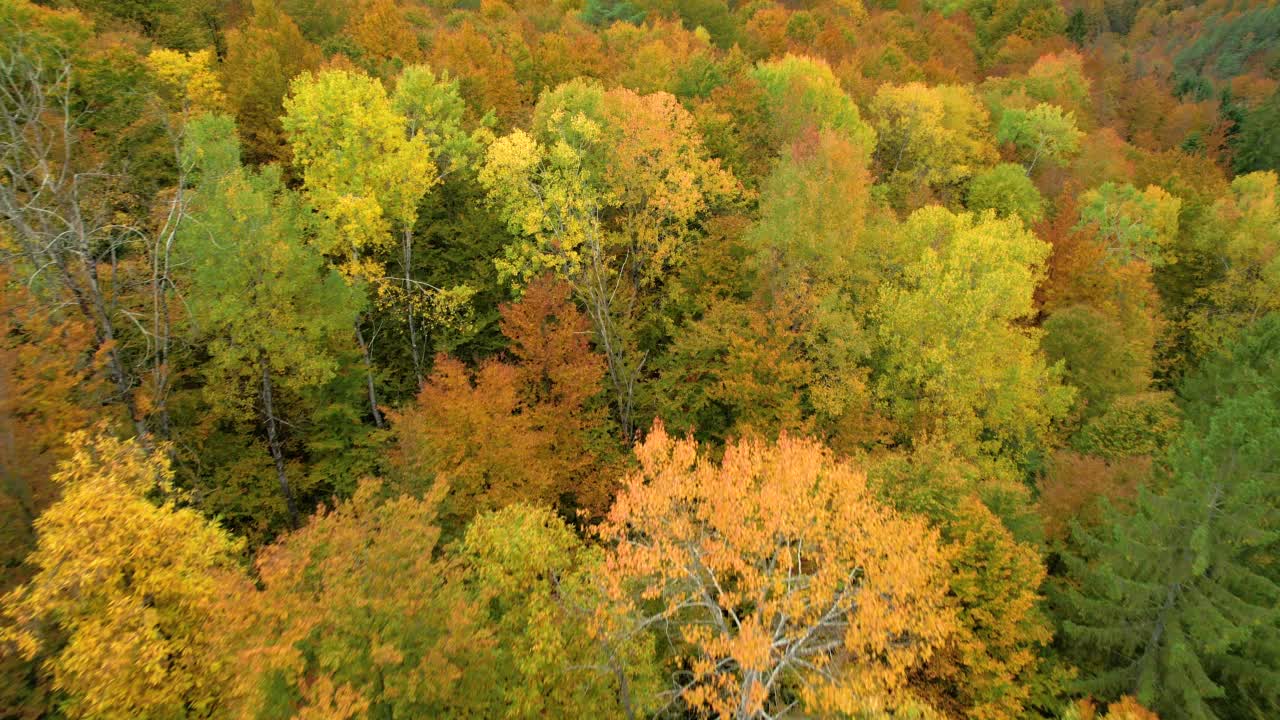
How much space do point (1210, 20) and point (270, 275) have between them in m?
170

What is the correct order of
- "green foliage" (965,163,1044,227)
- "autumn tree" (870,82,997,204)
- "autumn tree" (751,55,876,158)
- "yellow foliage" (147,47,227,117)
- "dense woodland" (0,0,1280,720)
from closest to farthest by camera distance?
"dense woodland" (0,0,1280,720), "yellow foliage" (147,47,227,117), "autumn tree" (751,55,876,158), "green foliage" (965,163,1044,227), "autumn tree" (870,82,997,204)

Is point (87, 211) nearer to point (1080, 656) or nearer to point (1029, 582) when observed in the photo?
point (1029, 582)

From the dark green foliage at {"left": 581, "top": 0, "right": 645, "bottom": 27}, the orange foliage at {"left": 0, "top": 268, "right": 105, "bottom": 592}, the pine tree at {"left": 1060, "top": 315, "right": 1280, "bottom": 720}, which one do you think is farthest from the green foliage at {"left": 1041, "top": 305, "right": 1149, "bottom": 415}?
the dark green foliage at {"left": 581, "top": 0, "right": 645, "bottom": 27}

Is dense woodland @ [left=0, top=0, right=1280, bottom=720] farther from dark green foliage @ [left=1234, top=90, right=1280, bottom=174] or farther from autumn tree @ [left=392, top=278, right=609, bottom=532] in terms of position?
dark green foliage @ [left=1234, top=90, right=1280, bottom=174]

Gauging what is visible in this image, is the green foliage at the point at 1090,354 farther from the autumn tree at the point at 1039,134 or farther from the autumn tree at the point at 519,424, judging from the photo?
the autumn tree at the point at 519,424

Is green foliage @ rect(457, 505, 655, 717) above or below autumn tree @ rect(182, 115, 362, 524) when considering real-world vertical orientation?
below

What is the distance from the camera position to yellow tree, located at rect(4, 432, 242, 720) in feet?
34.6

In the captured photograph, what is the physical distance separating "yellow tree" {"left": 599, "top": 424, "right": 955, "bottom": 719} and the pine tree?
15.6ft

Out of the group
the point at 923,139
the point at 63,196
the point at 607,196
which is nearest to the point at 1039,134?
the point at 923,139

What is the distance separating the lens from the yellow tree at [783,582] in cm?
1288

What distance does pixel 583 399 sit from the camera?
25.4 meters

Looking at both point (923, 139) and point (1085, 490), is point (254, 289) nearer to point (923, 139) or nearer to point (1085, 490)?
point (1085, 490)

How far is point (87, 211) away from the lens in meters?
19.9

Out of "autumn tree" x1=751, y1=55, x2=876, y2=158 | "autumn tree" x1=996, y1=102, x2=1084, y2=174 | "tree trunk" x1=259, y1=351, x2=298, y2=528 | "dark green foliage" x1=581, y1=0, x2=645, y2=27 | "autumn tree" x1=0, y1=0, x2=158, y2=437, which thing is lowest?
"tree trunk" x1=259, y1=351, x2=298, y2=528
